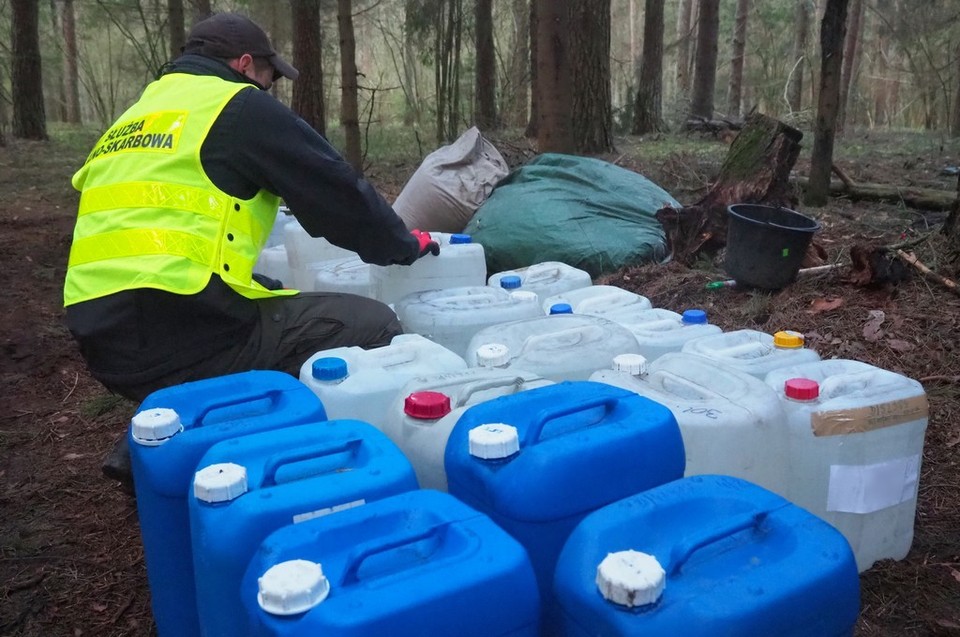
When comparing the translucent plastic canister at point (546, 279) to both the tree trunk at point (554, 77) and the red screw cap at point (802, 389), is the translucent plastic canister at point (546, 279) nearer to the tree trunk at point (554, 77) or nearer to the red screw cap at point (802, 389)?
the red screw cap at point (802, 389)

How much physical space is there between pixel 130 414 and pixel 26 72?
11.1 m

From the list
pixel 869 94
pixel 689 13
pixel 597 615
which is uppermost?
pixel 689 13

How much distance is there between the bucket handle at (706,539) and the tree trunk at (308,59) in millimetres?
8714

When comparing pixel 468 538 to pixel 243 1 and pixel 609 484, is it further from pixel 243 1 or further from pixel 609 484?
pixel 243 1

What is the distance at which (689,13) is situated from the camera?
23.2 metres

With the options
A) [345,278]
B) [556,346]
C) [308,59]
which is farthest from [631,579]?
[308,59]

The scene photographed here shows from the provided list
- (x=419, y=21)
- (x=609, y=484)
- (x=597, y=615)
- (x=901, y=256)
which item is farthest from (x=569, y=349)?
(x=419, y=21)

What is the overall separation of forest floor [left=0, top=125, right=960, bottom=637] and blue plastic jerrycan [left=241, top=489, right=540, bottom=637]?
1.34 metres

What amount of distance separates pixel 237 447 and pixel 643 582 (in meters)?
0.82

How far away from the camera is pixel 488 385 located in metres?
1.88

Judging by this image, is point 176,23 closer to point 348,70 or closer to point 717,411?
point 348,70

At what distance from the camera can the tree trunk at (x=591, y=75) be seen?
7.68m

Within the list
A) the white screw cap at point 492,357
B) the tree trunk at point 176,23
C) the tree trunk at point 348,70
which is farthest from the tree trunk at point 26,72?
the white screw cap at point 492,357

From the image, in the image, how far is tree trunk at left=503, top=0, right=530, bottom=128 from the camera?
49.1 ft
